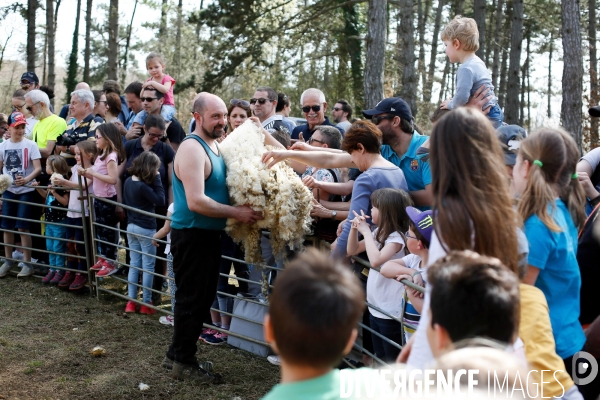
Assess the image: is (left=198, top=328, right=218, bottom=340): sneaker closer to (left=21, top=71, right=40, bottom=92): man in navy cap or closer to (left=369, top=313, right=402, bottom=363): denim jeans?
(left=369, top=313, right=402, bottom=363): denim jeans

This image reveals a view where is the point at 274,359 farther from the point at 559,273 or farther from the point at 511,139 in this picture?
the point at 559,273

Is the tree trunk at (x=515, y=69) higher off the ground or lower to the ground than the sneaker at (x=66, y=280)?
higher

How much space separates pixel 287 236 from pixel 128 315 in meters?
2.80

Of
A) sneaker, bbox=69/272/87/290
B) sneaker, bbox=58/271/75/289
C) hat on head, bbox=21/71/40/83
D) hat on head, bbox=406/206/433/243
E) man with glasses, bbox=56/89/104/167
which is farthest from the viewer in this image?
hat on head, bbox=21/71/40/83

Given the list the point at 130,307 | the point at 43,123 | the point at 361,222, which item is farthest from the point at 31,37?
the point at 361,222

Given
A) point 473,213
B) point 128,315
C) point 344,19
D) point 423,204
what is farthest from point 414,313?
point 344,19

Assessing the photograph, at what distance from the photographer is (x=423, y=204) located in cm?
496

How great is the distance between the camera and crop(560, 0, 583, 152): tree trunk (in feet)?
36.4

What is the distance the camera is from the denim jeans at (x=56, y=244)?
8.00m

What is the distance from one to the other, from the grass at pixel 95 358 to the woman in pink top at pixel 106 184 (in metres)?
0.54

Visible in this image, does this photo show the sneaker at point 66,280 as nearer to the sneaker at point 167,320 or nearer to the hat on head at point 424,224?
the sneaker at point 167,320

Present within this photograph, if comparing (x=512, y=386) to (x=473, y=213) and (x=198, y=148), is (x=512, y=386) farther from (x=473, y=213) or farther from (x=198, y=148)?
(x=198, y=148)

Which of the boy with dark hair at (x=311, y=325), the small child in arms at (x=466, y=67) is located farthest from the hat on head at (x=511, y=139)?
the boy with dark hair at (x=311, y=325)

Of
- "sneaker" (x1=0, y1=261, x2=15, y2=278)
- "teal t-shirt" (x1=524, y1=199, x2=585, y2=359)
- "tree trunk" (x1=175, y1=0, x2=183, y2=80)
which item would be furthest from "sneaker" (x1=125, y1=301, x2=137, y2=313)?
"tree trunk" (x1=175, y1=0, x2=183, y2=80)
